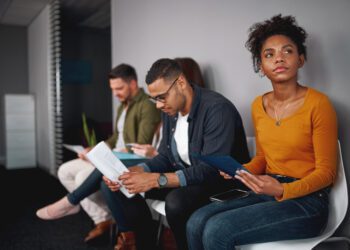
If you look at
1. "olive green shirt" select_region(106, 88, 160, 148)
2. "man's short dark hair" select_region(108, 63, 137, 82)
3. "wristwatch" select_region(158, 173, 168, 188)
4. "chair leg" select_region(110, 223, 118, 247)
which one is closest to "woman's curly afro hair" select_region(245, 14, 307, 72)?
"wristwatch" select_region(158, 173, 168, 188)

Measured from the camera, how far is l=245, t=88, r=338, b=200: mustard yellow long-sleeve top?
135cm

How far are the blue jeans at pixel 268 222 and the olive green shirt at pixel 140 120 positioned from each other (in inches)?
51.4

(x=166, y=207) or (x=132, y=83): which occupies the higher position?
(x=132, y=83)

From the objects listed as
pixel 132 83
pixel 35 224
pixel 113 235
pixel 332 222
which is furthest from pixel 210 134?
pixel 35 224

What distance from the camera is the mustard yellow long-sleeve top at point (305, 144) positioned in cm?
135

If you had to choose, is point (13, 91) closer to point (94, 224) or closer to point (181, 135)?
point (94, 224)

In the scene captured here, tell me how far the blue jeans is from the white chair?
2 cm

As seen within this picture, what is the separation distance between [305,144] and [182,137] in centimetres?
73

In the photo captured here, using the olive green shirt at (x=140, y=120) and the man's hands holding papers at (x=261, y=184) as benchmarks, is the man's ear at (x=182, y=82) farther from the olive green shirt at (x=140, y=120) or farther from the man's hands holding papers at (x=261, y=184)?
the olive green shirt at (x=140, y=120)

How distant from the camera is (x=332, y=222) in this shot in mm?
1447

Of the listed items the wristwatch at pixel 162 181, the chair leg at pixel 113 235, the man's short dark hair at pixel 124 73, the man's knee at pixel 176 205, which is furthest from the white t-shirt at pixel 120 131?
the man's knee at pixel 176 205

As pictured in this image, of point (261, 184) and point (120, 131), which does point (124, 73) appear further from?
point (261, 184)

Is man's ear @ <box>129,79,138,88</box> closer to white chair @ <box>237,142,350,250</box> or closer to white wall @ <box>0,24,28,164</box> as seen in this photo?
white chair @ <box>237,142,350,250</box>

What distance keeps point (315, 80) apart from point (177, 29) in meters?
1.36
